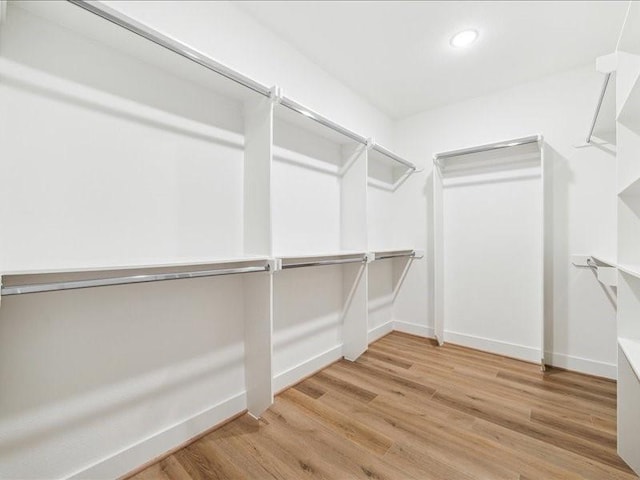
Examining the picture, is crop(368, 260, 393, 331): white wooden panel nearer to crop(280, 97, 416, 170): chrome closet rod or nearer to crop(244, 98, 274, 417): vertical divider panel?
crop(280, 97, 416, 170): chrome closet rod

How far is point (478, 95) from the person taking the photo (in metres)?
2.67

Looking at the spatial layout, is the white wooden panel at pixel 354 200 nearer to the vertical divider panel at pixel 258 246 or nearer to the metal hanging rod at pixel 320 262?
the metal hanging rod at pixel 320 262

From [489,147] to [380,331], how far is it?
201cm

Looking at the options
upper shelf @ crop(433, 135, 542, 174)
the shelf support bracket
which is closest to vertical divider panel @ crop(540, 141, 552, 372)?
upper shelf @ crop(433, 135, 542, 174)

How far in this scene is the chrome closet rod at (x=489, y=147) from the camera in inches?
88.3

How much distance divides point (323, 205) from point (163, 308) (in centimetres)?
136

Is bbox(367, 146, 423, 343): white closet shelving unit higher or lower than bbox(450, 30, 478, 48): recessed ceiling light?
lower

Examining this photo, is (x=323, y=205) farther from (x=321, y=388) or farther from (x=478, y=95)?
(x=478, y=95)

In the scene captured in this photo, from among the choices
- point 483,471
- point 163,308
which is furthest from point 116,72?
point 483,471

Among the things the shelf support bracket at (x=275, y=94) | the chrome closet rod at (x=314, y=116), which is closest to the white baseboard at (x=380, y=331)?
the chrome closet rod at (x=314, y=116)

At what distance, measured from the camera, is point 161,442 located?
1.35m

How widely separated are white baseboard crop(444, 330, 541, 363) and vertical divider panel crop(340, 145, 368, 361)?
1076 millimetres

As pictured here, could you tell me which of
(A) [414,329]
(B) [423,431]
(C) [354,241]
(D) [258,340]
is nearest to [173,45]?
(D) [258,340]

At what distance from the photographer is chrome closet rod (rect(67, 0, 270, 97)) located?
0.97 meters
